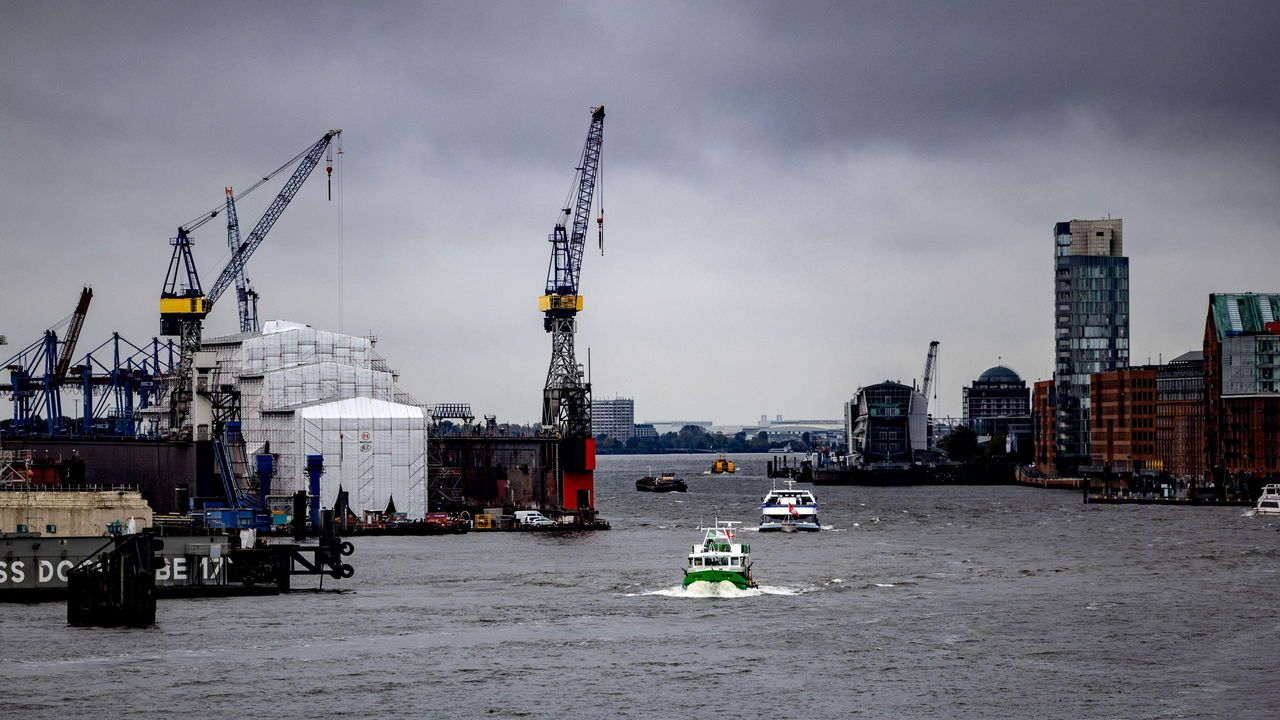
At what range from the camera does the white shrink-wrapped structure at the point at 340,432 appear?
500ft

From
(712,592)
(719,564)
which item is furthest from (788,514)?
(712,592)

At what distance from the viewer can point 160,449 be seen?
532ft

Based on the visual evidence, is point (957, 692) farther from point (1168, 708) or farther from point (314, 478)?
point (314, 478)

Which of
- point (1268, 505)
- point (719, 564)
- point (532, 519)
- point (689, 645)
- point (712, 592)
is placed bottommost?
point (689, 645)

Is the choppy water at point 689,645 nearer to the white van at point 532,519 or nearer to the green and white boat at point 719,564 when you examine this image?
the green and white boat at point 719,564

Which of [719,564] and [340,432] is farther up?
[340,432]

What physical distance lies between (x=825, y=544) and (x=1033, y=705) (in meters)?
74.9

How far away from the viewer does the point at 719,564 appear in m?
91.2

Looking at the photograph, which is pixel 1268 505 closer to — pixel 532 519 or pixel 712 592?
pixel 532 519

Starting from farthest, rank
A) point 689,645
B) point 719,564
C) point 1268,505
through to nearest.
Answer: point 1268,505
point 719,564
point 689,645

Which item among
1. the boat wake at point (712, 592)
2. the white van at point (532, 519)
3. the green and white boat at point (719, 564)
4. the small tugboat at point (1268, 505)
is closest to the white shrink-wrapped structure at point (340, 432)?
the white van at point (532, 519)

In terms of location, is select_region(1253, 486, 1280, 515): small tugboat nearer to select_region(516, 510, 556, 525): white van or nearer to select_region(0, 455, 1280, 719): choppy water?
select_region(0, 455, 1280, 719): choppy water

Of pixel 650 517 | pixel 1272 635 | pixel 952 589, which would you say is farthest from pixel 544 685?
pixel 650 517

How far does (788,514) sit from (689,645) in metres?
83.5
